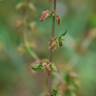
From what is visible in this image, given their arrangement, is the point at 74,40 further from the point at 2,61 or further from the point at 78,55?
the point at 2,61

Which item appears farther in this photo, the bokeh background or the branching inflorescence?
the bokeh background

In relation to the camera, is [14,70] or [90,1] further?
[90,1]

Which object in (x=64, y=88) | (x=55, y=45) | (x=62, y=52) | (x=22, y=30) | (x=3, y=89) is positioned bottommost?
(x=55, y=45)

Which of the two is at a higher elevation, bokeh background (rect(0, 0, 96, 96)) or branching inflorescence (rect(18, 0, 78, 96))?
bokeh background (rect(0, 0, 96, 96))

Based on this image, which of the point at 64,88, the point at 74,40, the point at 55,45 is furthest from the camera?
the point at 74,40

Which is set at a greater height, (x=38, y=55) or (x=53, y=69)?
(x=38, y=55)

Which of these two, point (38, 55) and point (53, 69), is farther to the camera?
point (38, 55)

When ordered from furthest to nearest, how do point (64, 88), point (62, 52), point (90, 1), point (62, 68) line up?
1. point (90, 1)
2. point (62, 52)
3. point (62, 68)
4. point (64, 88)

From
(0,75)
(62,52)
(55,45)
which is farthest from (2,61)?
(55,45)

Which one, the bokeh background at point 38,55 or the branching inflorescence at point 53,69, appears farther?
the bokeh background at point 38,55

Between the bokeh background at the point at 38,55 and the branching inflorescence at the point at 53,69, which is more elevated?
the bokeh background at the point at 38,55

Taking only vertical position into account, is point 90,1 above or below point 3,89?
above
